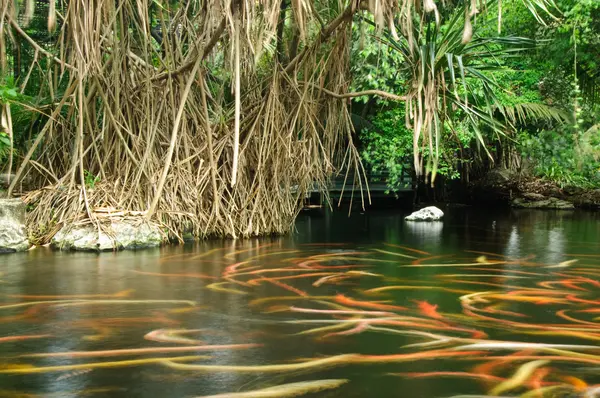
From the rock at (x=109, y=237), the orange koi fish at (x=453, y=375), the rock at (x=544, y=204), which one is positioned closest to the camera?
the orange koi fish at (x=453, y=375)

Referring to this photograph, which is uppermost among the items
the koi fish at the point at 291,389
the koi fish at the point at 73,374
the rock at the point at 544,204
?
the rock at the point at 544,204

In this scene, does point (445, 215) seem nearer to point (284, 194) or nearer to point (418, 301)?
point (284, 194)

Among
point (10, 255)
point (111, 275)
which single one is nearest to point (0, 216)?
point (10, 255)

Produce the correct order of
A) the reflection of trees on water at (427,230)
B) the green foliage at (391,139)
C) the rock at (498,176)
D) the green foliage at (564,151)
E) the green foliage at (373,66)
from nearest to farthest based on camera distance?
the reflection of trees on water at (427,230) → the green foliage at (373,66) → the green foliage at (391,139) → the green foliage at (564,151) → the rock at (498,176)

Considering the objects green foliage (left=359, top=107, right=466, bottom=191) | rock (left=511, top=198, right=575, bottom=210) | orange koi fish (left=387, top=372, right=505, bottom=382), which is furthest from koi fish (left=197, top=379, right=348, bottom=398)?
rock (left=511, top=198, right=575, bottom=210)

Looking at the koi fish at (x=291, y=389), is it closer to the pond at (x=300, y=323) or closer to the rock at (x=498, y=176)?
the pond at (x=300, y=323)

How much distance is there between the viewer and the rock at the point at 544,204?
15.4m

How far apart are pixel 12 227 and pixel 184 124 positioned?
6.29 feet

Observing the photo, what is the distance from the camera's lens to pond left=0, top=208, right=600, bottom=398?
285 centimetres

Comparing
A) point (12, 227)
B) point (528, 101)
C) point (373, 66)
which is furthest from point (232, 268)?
point (528, 101)

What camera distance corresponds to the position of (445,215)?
42.8ft

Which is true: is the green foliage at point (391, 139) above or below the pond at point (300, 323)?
above

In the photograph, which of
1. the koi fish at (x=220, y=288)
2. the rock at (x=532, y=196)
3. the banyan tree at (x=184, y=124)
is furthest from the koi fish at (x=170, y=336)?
the rock at (x=532, y=196)

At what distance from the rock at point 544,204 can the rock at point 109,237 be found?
33.8 ft
